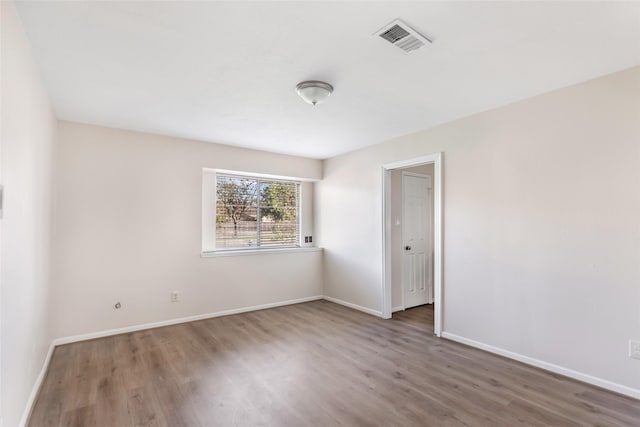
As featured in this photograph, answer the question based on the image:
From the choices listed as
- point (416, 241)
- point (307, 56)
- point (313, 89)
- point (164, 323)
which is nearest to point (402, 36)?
point (307, 56)

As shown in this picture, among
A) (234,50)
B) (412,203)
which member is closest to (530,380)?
(412,203)

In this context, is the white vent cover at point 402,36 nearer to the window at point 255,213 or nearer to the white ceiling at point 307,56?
the white ceiling at point 307,56

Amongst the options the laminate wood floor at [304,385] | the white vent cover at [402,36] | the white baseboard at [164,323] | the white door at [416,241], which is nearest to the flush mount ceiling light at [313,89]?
the white vent cover at [402,36]

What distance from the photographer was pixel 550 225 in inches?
110

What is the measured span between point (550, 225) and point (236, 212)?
4.03m

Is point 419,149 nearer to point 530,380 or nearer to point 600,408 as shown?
point 530,380

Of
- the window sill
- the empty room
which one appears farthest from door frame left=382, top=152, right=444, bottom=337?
the window sill

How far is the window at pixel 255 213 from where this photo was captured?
481 cm

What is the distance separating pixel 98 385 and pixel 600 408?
3847 mm

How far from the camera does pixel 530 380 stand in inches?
103

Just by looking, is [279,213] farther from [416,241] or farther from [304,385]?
[304,385]

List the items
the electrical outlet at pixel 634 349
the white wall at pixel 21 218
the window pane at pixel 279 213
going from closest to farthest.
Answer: the white wall at pixel 21 218
the electrical outlet at pixel 634 349
the window pane at pixel 279 213

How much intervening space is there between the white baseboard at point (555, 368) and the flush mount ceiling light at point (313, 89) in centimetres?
296

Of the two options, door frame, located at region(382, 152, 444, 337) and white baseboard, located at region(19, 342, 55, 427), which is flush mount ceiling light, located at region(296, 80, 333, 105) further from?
white baseboard, located at region(19, 342, 55, 427)
